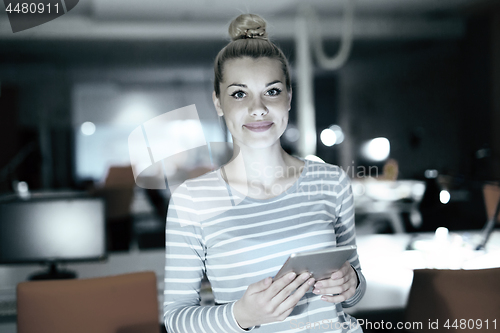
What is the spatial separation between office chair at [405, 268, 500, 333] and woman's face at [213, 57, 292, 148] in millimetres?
712

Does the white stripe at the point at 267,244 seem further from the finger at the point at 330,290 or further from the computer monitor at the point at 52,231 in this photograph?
the computer monitor at the point at 52,231

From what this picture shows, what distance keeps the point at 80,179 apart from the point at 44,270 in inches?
176

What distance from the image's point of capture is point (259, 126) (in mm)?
1030

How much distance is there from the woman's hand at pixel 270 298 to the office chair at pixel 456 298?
645 mm

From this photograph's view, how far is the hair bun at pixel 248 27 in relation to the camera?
1077 millimetres

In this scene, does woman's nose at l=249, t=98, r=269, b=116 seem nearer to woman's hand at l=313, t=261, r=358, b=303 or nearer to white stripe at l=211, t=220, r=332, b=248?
white stripe at l=211, t=220, r=332, b=248

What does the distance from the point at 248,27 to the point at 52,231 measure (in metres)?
1.31

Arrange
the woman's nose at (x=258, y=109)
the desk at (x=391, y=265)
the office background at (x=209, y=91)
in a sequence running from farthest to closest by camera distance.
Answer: the office background at (x=209, y=91) → the desk at (x=391, y=265) → the woman's nose at (x=258, y=109)

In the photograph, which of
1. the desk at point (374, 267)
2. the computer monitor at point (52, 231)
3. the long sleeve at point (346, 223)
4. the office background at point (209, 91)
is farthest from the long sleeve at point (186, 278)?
the office background at point (209, 91)

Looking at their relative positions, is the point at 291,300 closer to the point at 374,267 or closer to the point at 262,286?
the point at 262,286

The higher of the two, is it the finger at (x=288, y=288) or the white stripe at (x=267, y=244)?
the white stripe at (x=267, y=244)

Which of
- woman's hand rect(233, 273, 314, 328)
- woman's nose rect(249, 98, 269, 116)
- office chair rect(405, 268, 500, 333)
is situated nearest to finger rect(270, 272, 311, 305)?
woman's hand rect(233, 273, 314, 328)

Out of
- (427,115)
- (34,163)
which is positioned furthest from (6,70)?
(427,115)

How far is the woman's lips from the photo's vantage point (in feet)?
3.37
